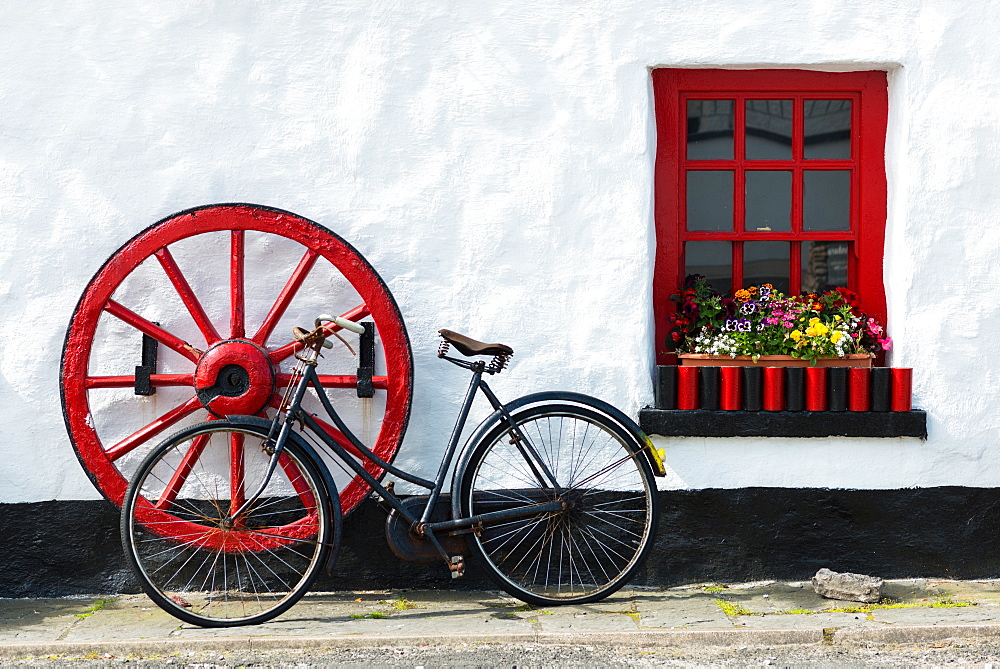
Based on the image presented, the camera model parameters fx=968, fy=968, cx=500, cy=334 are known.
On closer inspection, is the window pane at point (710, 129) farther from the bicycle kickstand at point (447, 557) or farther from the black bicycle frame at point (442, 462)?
the bicycle kickstand at point (447, 557)

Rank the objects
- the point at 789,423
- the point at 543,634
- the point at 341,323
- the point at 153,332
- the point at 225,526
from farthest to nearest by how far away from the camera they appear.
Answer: the point at 789,423, the point at 153,332, the point at 225,526, the point at 341,323, the point at 543,634

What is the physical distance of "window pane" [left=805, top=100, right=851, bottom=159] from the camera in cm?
470

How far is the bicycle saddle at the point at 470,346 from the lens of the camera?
4121mm

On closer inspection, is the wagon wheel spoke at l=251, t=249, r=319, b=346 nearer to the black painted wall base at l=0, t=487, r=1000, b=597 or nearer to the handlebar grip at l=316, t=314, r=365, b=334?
the handlebar grip at l=316, t=314, r=365, b=334

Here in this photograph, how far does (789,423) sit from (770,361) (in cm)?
→ 30

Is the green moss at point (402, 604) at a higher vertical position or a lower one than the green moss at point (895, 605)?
lower

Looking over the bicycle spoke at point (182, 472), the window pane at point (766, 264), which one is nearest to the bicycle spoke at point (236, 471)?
the bicycle spoke at point (182, 472)

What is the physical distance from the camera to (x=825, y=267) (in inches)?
188

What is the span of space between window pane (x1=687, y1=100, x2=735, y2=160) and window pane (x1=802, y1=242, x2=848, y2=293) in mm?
646

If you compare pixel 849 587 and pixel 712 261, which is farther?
pixel 712 261

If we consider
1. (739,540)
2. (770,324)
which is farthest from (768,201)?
(739,540)

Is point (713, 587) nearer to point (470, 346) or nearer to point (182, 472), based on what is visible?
point (470, 346)

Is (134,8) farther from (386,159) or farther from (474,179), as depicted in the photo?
(474,179)

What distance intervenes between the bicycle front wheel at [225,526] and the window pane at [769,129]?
102 inches
